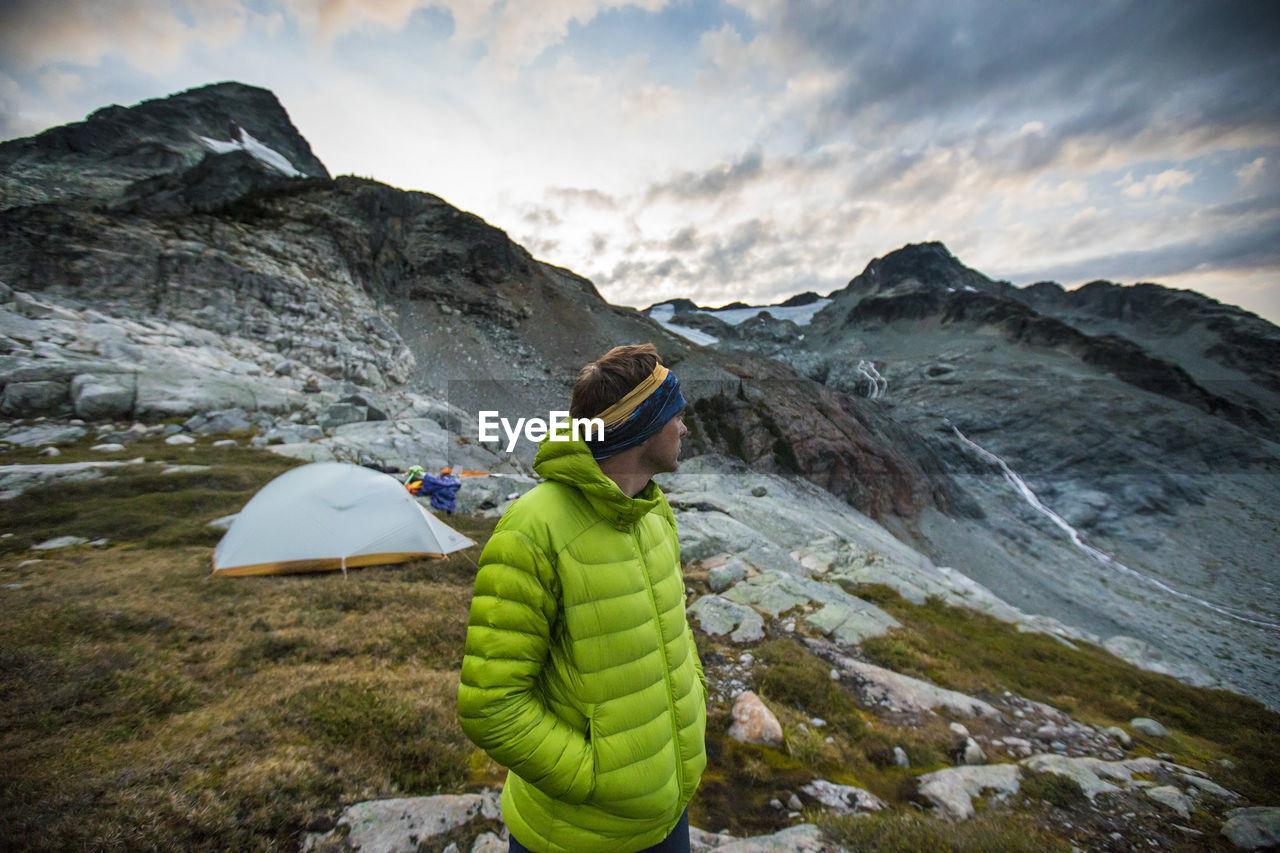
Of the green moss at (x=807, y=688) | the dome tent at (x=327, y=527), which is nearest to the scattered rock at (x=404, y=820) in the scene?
the green moss at (x=807, y=688)

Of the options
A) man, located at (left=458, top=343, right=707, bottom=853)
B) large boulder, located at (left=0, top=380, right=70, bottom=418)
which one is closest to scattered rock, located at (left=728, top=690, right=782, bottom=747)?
man, located at (left=458, top=343, right=707, bottom=853)

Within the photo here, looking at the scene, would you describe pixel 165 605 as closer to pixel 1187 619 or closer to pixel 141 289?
pixel 141 289

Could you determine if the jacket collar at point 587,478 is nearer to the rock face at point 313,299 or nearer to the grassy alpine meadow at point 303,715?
Answer: the grassy alpine meadow at point 303,715

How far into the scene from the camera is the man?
6.16ft

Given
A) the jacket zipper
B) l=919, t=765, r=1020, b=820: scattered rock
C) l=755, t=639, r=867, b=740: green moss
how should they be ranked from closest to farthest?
1. the jacket zipper
2. l=919, t=765, r=1020, b=820: scattered rock
3. l=755, t=639, r=867, b=740: green moss

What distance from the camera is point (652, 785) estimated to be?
210cm

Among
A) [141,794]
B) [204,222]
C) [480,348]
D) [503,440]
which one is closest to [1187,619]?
[503,440]

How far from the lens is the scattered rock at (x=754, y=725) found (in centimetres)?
565

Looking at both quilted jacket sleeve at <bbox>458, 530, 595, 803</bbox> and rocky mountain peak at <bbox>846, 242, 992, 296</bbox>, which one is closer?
quilted jacket sleeve at <bbox>458, 530, 595, 803</bbox>

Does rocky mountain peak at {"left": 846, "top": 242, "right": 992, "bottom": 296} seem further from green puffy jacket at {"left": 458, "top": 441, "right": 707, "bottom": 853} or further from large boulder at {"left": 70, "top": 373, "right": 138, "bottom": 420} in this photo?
green puffy jacket at {"left": 458, "top": 441, "right": 707, "bottom": 853}

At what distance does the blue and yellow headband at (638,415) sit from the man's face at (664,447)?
47 millimetres

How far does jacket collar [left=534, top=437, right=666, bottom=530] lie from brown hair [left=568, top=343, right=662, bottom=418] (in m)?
0.21

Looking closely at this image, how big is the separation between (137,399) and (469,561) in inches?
742

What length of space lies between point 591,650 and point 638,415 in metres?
1.13
